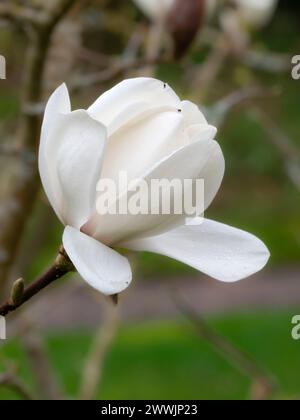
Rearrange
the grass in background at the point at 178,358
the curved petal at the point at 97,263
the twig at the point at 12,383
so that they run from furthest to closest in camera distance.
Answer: the grass in background at the point at 178,358
the twig at the point at 12,383
the curved petal at the point at 97,263

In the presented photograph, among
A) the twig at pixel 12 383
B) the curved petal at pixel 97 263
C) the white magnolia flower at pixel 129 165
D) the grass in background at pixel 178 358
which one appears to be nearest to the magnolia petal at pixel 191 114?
the white magnolia flower at pixel 129 165

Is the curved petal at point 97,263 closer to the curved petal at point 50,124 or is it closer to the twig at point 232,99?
the curved petal at point 50,124

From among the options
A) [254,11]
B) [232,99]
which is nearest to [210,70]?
[254,11]

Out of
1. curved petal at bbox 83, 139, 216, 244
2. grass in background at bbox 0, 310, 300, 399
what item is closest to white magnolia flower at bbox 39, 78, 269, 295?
curved petal at bbox 83, 139, 216, 244

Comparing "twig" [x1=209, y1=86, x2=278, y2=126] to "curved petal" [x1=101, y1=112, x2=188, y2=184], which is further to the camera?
"twig" [x1=209, y1=86, x2=278, y2=126]

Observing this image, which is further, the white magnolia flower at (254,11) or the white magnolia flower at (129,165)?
the white magnolia flower at (254,11)

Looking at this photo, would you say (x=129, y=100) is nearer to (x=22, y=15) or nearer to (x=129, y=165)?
(x=129, y=165)

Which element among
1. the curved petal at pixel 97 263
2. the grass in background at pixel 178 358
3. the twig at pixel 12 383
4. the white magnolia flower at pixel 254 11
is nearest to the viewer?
the curved petal at pixel 97 263

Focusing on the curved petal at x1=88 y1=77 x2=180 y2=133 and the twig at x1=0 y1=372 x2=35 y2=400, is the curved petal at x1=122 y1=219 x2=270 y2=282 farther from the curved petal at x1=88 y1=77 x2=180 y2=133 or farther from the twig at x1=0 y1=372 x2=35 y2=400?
the twig at x1=0 y1=372 x2=35 y2=400
